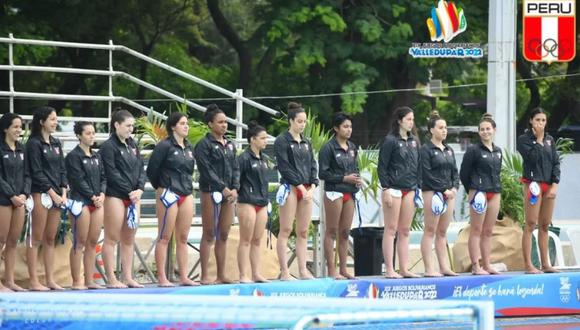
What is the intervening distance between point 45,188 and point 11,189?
38 cm

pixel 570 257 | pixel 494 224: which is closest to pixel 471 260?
pixel 494 224

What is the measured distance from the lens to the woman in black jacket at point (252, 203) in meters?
14.0

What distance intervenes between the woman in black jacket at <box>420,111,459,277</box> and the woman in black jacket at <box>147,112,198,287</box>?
9.45 feet

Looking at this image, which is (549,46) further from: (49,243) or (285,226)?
(49,243)

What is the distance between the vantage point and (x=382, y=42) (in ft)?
84.9

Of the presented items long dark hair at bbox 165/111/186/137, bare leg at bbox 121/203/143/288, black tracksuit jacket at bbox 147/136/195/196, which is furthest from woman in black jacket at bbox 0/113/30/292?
long dark hair at bbox 165/111/186/137

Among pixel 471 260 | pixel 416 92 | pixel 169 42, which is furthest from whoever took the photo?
pixel 169 42

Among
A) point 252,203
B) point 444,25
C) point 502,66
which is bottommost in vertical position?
point 252,203

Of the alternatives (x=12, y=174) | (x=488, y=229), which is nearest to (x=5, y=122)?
(x=12, y=174)

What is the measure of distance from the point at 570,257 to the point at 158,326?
11.1 metres

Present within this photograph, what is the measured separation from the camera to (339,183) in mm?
14328

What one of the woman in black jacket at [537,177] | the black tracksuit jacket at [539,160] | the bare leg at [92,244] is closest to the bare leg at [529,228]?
the woman in black jacket at [537,177]

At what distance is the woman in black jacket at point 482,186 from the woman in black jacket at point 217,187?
9.77 feet

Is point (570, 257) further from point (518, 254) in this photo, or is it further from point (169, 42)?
point (169, 42)
